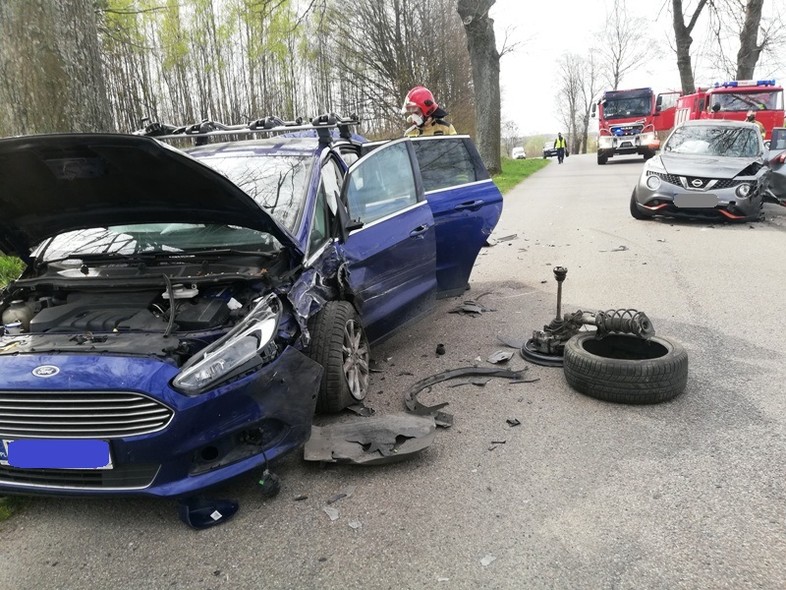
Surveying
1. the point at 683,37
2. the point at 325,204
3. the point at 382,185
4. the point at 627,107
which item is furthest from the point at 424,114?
the point at 627,107

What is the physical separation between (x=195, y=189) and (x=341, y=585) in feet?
7.21

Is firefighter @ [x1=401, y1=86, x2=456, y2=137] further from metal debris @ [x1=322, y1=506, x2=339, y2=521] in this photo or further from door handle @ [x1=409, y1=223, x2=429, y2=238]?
metal debris @ [x1=322, y1=506, x2=339, y2=521]

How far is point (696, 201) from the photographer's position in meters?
10.4

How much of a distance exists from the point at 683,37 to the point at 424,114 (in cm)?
2147

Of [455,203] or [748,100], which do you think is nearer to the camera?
[455,203]

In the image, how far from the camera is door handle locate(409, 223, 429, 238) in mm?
5106

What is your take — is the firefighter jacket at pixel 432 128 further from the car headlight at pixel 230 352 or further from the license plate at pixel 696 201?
the license plate at pixel 696 201

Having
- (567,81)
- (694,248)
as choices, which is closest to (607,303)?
(694,248)

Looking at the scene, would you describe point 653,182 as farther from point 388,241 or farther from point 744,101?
point 744,101

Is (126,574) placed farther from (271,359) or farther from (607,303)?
(607,303)

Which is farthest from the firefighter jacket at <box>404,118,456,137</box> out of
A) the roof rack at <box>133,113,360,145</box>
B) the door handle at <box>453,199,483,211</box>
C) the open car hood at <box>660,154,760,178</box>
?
the open car hood at <box>660,154,760,178</box>

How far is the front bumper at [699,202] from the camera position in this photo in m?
10.3

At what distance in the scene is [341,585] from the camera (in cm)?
246

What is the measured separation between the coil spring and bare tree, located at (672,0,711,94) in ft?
76.2
